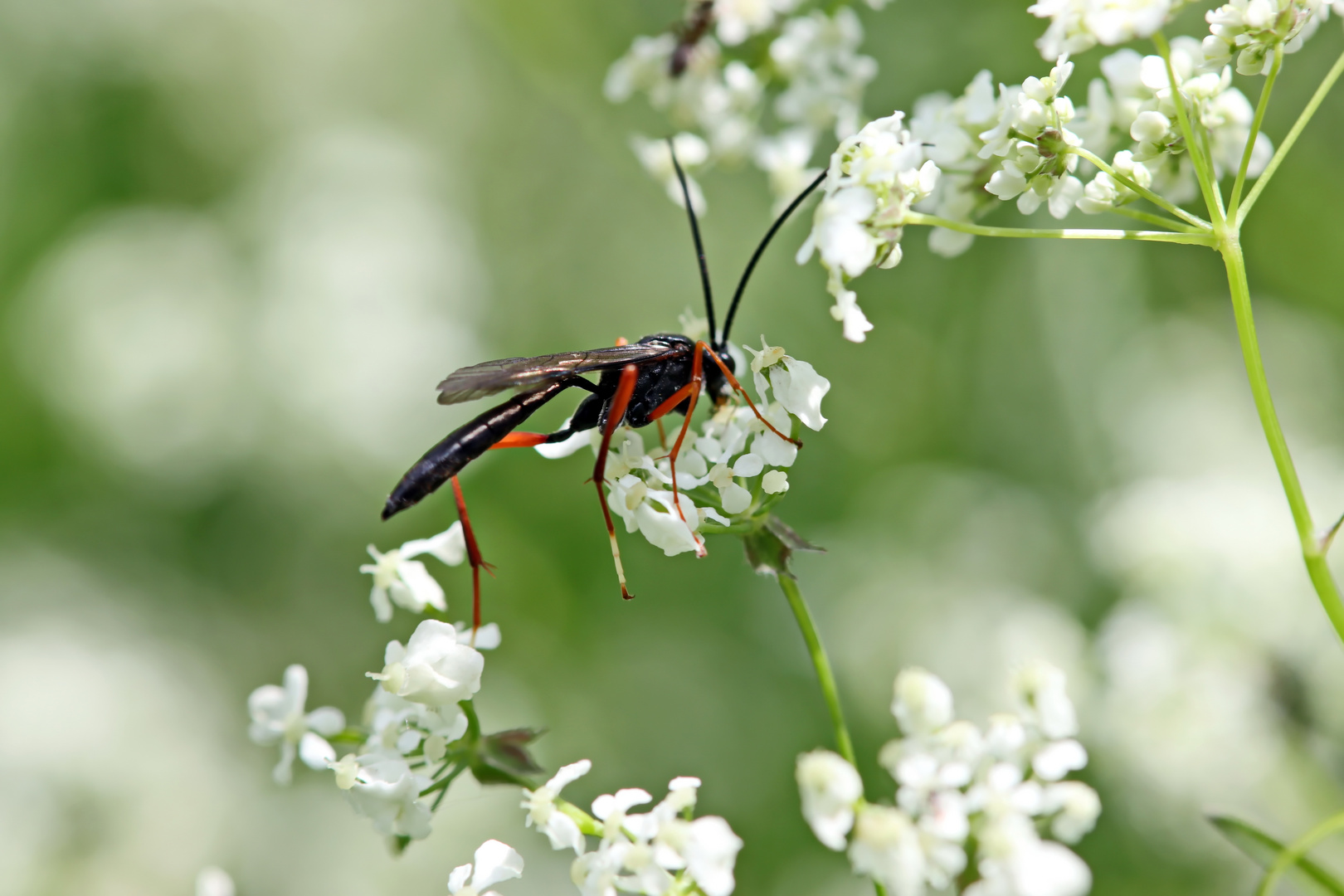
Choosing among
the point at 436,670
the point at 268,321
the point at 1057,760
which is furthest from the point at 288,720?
the point at 268,321

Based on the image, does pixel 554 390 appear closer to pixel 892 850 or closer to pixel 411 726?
pixel 411 726

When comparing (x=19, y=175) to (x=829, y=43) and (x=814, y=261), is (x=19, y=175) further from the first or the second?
(x=829, y=43)

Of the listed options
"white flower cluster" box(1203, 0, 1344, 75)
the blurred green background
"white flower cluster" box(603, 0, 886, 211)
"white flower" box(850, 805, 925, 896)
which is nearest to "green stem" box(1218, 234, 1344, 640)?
"white flower cluster" box(1203, 0, 1344, 75)

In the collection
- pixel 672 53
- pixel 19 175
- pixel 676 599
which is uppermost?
pixel 672 53

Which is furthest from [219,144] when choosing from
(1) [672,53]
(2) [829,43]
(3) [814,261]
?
(2) [829,43]

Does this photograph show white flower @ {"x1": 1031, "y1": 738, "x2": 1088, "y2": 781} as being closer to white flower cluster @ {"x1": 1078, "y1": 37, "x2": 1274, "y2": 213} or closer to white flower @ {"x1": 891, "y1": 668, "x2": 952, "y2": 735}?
white flower @ {"x1": 891, "y1": 668, "x2": 952, "y2": 735}

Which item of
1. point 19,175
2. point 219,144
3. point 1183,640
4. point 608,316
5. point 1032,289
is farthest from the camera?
point 219,144

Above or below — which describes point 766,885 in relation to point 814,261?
Result: below
